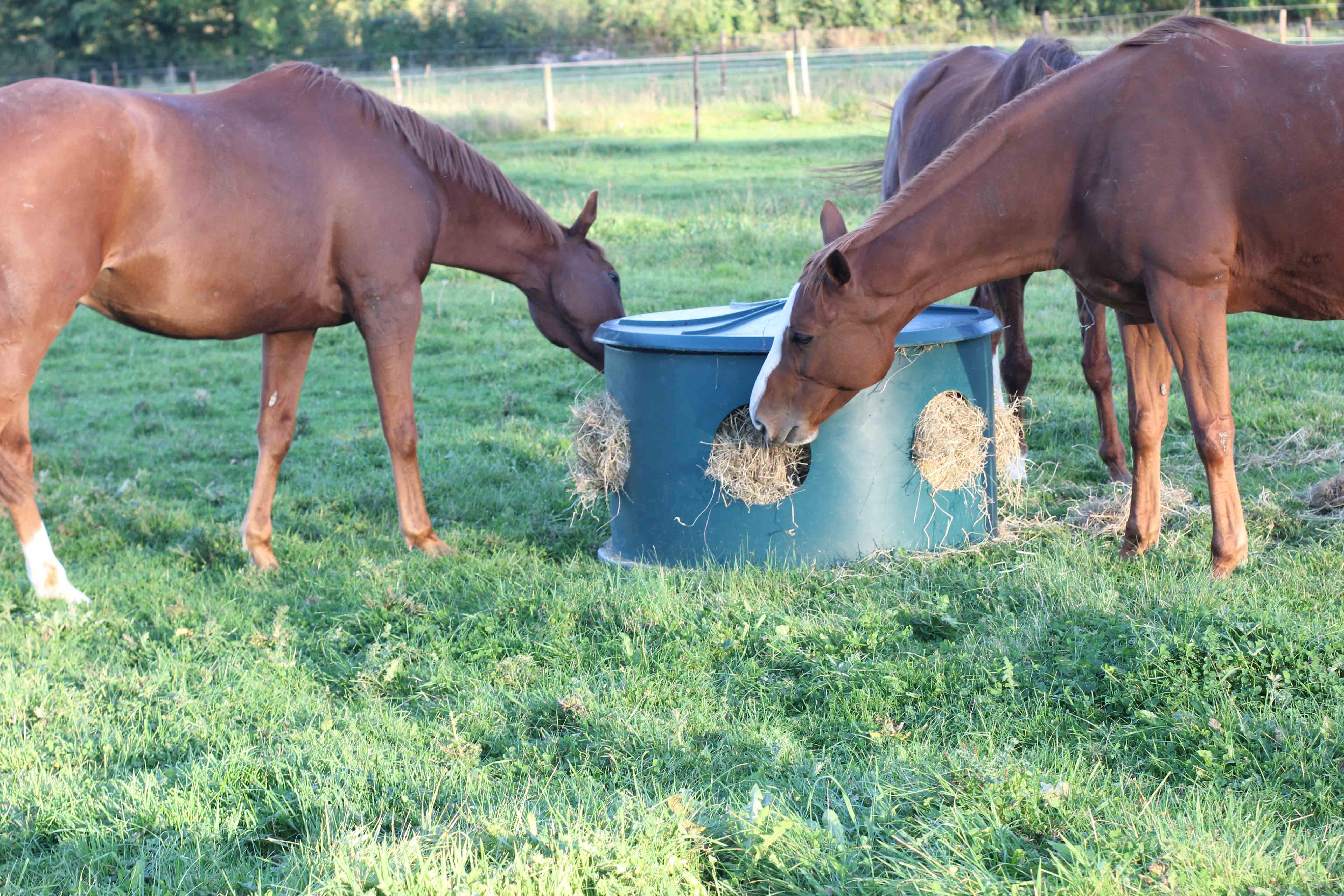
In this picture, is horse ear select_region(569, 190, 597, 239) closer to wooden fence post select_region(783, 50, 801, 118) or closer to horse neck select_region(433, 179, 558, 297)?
horse neck select_region(433, 179, 558, 297)

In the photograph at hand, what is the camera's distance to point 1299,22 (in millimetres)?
29156

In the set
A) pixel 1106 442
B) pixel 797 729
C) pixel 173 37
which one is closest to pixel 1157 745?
pixel 797 729

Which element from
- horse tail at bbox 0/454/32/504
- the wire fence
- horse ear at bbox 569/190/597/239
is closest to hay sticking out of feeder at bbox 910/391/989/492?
horse ear at bbox 569/190/597/239

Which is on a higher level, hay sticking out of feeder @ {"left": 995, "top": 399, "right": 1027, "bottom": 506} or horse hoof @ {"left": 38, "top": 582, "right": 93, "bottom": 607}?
hay sticking out of feeder @ {"left": 995, "top": 399, "right": 1027, "bottom": 506}

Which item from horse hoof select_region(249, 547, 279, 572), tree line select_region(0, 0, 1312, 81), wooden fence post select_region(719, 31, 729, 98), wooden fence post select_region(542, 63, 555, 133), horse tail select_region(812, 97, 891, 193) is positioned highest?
tree line select_region(0, 0, 1312, 81)

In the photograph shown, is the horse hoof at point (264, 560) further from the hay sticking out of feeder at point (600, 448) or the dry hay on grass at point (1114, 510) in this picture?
the dry hay on grass at point (1114, 510)

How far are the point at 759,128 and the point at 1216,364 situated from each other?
19876mm

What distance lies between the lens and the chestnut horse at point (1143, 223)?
11.9 ft

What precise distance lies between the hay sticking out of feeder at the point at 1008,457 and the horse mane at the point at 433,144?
235 cm

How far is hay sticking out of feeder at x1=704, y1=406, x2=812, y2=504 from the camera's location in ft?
14.1

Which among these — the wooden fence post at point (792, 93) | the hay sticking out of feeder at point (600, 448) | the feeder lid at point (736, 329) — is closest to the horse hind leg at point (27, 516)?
the hay sticking out of feeder at point (600, 448)

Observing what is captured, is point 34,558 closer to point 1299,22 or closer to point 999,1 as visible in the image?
point 1299,22

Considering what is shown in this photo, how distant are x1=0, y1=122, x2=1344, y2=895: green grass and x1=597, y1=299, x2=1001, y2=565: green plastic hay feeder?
0.25 meters

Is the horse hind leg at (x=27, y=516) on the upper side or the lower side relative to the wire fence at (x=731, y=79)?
lower
